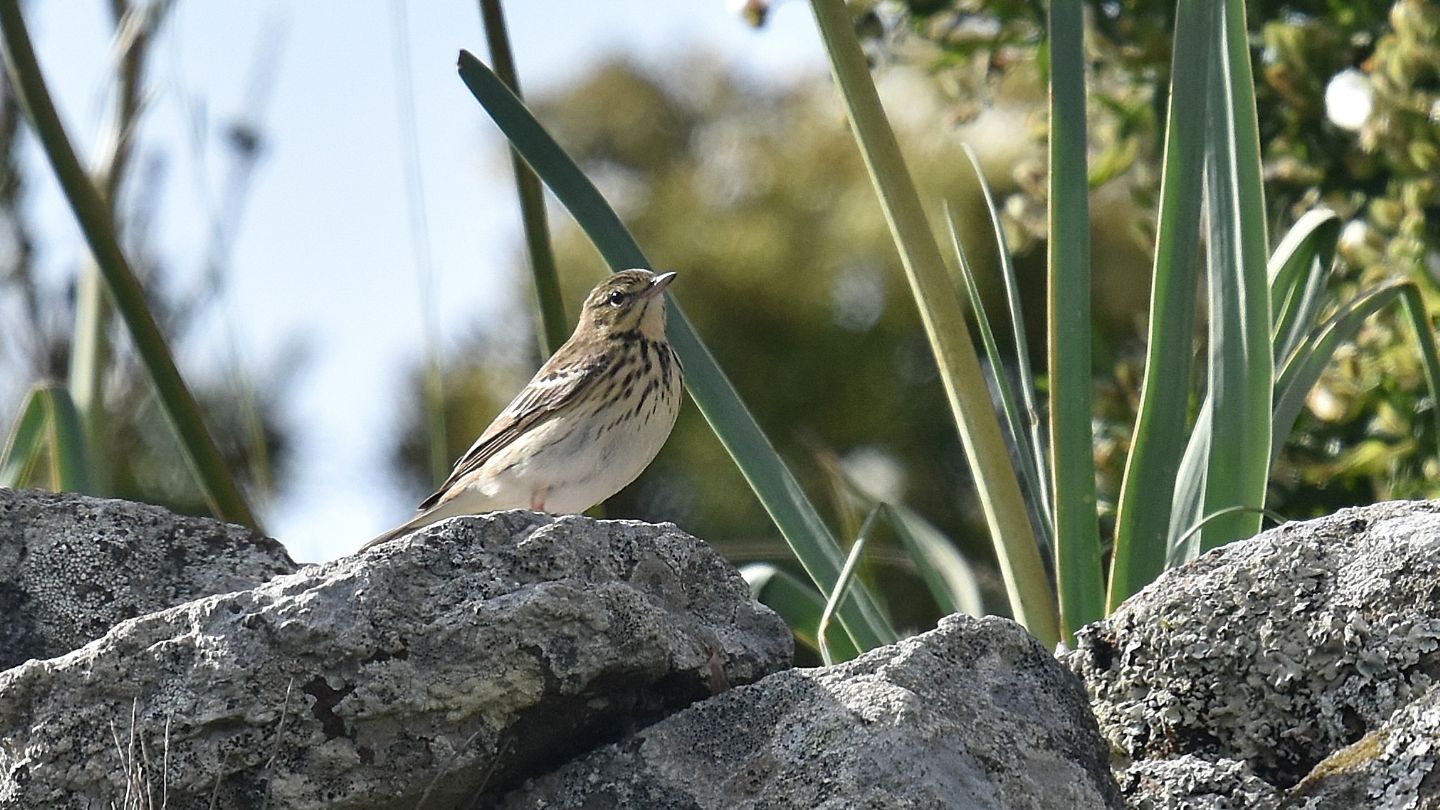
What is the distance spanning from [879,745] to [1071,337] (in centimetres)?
133

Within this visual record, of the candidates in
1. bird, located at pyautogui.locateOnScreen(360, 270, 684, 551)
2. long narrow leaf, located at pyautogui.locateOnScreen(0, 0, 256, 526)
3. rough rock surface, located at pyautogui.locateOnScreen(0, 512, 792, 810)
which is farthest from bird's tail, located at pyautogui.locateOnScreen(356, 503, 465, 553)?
rough rock surface, located at pyautogui.locateOnScreen(0, 512, 792, 810)

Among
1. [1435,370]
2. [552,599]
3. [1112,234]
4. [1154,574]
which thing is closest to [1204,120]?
[1435,370]

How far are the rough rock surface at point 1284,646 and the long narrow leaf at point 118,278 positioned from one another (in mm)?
1787

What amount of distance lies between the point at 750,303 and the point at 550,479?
16.9 ft

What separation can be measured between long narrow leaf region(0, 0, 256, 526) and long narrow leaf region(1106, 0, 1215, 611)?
5.53 ft

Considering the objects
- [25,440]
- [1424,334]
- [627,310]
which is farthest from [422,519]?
[1424,334]

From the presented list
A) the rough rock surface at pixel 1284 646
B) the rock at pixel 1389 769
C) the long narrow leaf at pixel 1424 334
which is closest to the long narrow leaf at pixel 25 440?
the rough rock surface at pixel 1284 646

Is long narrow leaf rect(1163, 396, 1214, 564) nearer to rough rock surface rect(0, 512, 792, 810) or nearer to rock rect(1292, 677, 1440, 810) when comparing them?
rock rect(1292, 677, 1440, 810)

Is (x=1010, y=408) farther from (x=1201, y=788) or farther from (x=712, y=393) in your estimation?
(x=1201, y=788)

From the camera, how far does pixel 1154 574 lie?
3.23 metres

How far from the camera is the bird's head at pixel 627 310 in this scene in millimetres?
5625

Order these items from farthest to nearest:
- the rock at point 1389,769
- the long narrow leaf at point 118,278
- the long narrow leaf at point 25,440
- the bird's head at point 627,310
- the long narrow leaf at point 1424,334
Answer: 1. the bird's head at point 627,310
2. the long narrow leaf at point 25,440
3. the long narrow leaf at point 118,278
4. the long narrow leaf at point 1424,334
5. the rock at point 1389,769

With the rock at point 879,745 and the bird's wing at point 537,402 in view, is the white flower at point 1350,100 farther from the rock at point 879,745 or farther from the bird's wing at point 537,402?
the rock at point 879,745

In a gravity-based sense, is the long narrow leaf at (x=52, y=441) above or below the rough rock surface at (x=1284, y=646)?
above
